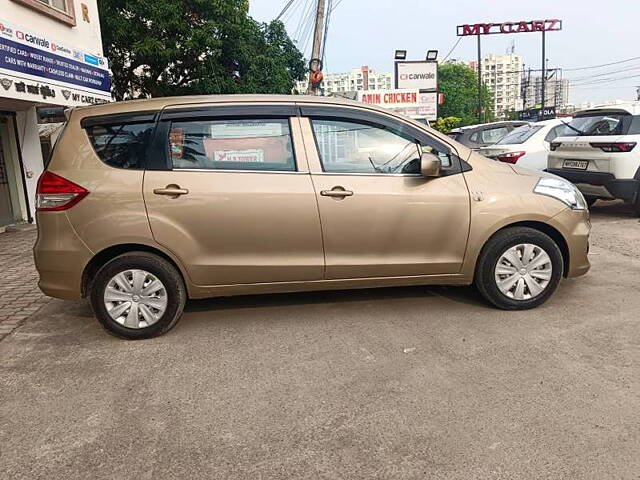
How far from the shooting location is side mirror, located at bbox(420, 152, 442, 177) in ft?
13.3

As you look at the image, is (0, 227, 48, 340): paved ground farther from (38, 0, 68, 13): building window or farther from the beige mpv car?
(38, 0, 68, 13): building window

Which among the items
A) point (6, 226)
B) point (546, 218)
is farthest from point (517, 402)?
point (6, 226)

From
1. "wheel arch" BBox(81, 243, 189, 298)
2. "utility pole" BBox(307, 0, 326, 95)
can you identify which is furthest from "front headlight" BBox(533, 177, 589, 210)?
"utility pole" BBox(307, 0, 326, 95)

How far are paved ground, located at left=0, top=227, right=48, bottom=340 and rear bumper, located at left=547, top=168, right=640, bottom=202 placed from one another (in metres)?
7.53

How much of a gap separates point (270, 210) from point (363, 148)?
2.98 ft

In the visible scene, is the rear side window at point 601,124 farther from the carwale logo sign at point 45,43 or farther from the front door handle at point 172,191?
the carwale logo sign at point 45,43

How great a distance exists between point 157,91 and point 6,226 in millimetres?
9898

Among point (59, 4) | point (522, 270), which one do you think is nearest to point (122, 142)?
point (522, 270)

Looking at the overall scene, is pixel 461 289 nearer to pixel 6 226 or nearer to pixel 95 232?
pixel 95 232

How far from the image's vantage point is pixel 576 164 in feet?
26.8

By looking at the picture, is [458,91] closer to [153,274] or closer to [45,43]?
[45,43]

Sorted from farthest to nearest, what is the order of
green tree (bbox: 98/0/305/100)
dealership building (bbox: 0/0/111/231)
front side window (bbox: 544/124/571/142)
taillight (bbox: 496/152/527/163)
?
green tree (bbox: 98/0/305/100), front side window (bbox: 544/124/571/142), taillight (bbox: 496/152/527/163), dealership building (bbox: 0/0/111/231)

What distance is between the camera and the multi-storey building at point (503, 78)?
111312mm

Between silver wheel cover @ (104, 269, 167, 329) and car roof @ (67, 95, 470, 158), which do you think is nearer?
silver wheel cover @ (104, 269, 167, 329)
